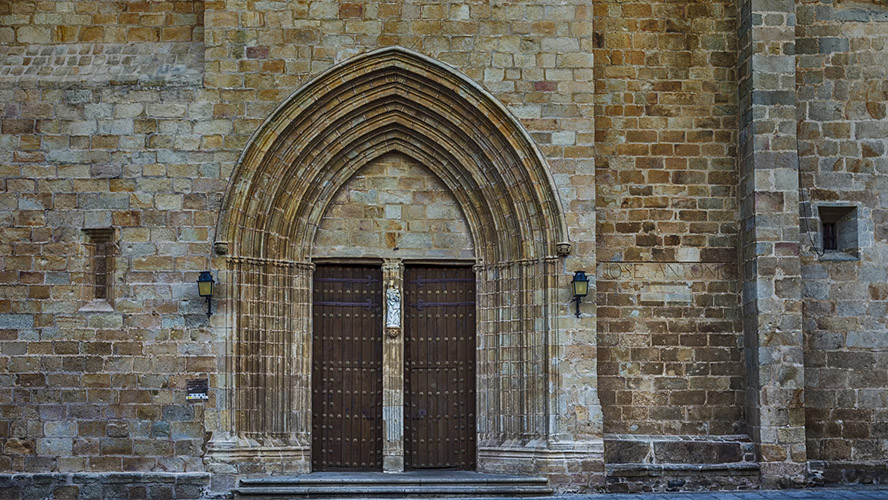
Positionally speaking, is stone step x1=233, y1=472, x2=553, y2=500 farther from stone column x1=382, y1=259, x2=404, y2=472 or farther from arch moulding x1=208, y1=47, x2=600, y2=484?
stone column x1=382, y1=259, x2=404, y2=472

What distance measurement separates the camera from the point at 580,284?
11.2 meters

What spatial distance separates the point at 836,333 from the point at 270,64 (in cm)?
661

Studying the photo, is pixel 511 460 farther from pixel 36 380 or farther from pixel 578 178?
pixel 36 380

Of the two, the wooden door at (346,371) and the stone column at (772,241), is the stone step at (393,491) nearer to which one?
the wooden door at (346,371)

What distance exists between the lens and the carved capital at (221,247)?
1118cm

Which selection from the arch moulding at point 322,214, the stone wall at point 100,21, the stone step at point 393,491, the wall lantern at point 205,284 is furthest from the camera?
the stone wall at point 100,21

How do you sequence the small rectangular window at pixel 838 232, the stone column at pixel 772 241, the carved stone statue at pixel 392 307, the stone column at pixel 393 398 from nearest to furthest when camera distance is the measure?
the stone column at pixel 772 241 → the stone column at pixel 393 398 → the carved stone statue at pixel 392 307 → the small rectangular window at pixel 838 232

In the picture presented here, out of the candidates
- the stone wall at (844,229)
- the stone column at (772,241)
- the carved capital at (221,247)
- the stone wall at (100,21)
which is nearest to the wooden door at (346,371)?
the carved capital at (221,247)

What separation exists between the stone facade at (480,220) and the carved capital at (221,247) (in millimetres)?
36

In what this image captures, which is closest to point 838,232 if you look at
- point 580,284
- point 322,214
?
point 580,284

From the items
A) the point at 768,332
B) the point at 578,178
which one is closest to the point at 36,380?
the point at 578,178

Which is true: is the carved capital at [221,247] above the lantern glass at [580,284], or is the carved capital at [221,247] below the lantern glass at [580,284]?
above

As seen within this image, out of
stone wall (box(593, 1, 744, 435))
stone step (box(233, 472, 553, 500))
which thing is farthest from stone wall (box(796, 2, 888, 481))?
stone step (box(233, 472, 553, 500))

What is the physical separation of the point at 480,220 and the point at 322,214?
66.6 inches
